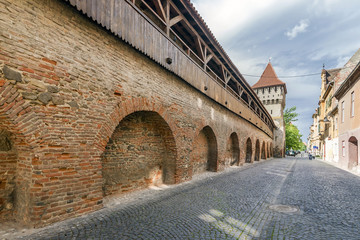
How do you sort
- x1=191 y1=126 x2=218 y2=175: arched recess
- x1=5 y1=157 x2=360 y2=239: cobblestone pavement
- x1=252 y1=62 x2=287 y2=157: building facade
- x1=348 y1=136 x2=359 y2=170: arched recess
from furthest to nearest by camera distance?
x1=252 y1=62 x2=287 y2=157: building facade → x1=348 y1=136 x2=359 y2=170: arched recess → x1=191 y1=126 x2=218 y2=175: arched recess → x1=5 y1=157 x2=360 y2=239: cobblestone pavement

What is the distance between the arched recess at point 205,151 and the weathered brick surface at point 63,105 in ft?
14.8

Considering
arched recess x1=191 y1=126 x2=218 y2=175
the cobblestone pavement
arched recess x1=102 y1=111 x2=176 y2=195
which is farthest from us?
arched recess x1=191 y1=126 x2=218 y2=175

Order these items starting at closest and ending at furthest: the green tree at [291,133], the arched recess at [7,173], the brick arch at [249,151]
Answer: the arched recess at [7,173] < the brick arch at [249,151] < the green tree at [291,133]

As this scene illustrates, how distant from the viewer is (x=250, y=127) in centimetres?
1783

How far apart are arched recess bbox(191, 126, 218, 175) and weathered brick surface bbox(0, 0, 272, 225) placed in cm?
450

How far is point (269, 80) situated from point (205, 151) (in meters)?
32.1

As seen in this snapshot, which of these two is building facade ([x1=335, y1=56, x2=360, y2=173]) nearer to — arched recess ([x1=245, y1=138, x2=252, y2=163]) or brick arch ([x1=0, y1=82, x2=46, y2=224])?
arched recess ([x1=245, y1=138, x2=252, y2=163])

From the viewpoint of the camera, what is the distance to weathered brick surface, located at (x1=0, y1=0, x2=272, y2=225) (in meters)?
3.21

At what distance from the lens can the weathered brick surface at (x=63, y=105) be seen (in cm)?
321

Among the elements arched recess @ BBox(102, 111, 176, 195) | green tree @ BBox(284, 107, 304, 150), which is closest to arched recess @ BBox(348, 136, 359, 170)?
arched recess @ BBox(102, 111, 176, 195)

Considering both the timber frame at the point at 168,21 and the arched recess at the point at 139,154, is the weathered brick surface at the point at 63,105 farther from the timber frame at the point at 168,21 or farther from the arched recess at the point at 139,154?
the timber frame at the point at 168,21

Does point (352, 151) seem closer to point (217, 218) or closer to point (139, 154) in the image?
point (217, 218)

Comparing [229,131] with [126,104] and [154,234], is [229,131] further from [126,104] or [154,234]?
[154,234]

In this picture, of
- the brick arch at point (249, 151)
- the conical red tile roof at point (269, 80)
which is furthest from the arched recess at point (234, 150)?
the conical red tile roof at point (269, 80)
